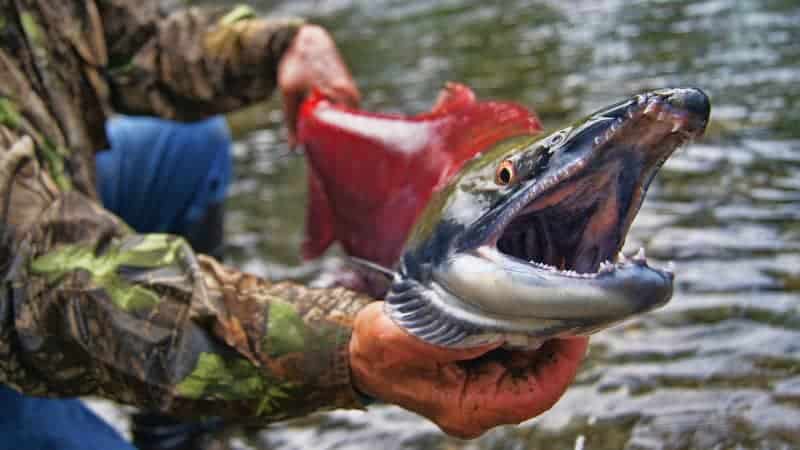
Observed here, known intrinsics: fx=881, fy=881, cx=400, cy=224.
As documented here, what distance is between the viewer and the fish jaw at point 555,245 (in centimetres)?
126

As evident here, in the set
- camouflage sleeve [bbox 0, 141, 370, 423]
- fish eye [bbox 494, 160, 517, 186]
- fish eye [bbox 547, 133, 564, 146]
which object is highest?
fish eye [bbox 547, 133, 564, 146]

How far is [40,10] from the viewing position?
7.56 ft

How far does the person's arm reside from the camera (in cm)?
267

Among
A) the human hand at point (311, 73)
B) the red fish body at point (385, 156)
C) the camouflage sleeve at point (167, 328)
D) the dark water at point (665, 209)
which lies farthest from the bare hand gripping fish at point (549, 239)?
the human hand at point (311, 73)

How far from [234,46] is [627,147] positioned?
5.80 ft

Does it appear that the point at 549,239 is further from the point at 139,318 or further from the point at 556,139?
the point at 139,318

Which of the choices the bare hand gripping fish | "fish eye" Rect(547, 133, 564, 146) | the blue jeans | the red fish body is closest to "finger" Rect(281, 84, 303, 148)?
the red fish body

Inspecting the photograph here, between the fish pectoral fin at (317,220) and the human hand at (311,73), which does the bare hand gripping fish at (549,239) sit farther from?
the human hand at (311,73)

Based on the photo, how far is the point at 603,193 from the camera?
4.69ft

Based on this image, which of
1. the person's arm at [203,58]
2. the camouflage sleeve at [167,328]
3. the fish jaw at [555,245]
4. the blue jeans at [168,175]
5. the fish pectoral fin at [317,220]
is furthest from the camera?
the blue jeans at [168,175]

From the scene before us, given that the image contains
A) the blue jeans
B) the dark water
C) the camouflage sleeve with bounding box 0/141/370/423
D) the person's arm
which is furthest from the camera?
the blue jeans

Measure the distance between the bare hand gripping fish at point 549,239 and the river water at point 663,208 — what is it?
951mm

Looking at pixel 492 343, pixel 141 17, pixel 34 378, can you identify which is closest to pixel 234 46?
pixel 141 17

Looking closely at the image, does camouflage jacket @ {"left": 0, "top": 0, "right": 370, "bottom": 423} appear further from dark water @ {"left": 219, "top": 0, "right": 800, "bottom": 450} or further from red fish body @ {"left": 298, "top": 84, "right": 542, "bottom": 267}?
dark water @ {"left": 219, "top": 0, "right": 800, "bottom": 450}
